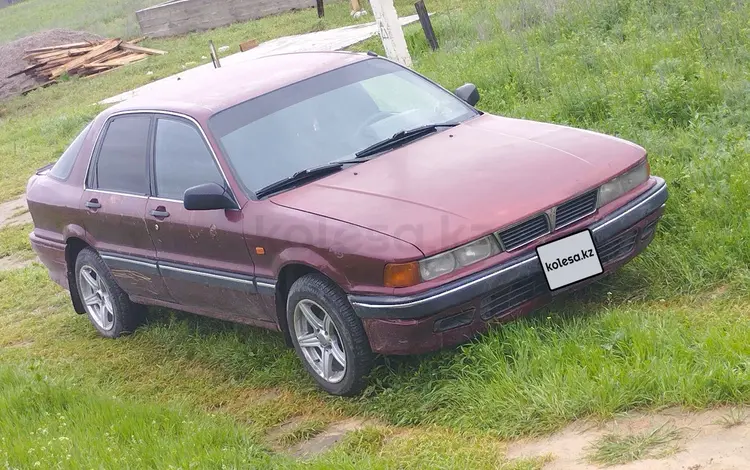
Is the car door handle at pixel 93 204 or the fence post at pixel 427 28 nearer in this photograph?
the car door handle at pixel 93 204

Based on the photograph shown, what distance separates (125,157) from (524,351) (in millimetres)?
3268

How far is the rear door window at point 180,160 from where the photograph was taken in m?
5.90

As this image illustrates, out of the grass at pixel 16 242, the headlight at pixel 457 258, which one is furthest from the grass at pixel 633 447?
the grass at pixel 16 242

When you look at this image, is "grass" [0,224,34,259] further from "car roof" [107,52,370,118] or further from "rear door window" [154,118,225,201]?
"rear door window" [154,118,225,201]

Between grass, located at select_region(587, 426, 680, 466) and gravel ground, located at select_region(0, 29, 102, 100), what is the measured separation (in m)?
22.7

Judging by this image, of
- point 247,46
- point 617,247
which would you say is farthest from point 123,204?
point 247,46

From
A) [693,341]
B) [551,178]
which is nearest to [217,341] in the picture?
[551,178]

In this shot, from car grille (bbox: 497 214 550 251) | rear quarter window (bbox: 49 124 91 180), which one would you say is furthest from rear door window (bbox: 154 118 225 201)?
car grille (bbox: 497 214 550 251)

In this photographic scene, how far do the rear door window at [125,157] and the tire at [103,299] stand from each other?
1.94 feet

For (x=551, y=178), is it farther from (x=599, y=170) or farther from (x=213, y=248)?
(x=213, y=248)

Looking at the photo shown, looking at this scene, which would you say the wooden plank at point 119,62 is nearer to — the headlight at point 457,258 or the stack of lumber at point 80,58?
the stack of lumber at point 80,58

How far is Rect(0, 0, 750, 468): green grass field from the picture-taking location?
4.37 metres

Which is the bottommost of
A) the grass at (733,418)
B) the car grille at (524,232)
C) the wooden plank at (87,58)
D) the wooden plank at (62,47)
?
the grass at (733,418)

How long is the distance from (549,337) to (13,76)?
74.9 ft
